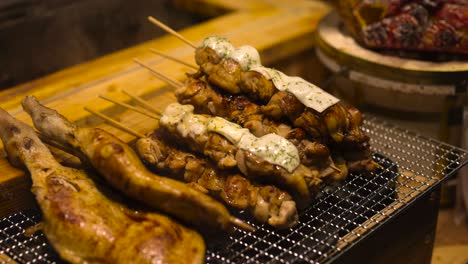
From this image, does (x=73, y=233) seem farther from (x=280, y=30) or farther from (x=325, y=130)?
(x=280, y=30)

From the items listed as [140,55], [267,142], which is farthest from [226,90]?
[140,55]

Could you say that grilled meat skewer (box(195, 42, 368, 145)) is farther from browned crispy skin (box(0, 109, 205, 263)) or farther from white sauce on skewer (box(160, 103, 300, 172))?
browned crispy skin (box(0, 109, 205, 263))

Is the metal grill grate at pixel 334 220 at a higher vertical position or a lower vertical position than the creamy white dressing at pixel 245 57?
lower

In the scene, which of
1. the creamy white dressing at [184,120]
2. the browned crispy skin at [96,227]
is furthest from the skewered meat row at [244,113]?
the browned crispy skin at [96,227]

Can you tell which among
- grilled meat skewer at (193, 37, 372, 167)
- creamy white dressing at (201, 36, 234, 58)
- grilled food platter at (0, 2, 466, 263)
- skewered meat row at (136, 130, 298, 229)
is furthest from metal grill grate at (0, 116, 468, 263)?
creamy white dressing at (201, 36, 234, 58)

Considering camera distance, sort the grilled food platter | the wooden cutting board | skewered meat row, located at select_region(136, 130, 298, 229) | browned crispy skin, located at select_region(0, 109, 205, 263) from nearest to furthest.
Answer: browned crispy skin, located at select_region(0, 109, 205, 263)
the grilled food platter
skewered meat row, located at select_region(136, 130, 298, 229)
the wooden cutting board

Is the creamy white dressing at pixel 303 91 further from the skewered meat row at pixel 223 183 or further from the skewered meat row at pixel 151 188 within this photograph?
the skewered meat row at pixel 151 188

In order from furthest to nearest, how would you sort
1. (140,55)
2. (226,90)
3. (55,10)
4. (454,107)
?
(55,10) < (140,55) < (454,107) < (226,90)
